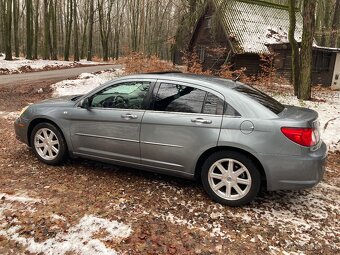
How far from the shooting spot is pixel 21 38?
5928 centimetres

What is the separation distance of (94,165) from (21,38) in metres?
63.1

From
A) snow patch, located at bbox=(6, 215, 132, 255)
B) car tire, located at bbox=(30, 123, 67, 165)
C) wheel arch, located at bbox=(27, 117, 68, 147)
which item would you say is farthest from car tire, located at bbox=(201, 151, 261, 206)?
wheel arch, located at bbox=(27, 117, 68, 147)

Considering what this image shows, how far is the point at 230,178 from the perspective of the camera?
4.01 m

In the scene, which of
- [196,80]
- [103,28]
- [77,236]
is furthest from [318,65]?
[103,28]

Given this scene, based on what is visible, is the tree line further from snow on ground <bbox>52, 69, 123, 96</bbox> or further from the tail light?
the tail light

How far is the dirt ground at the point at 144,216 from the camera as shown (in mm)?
3279

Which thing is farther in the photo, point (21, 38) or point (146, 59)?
point (21, 38)

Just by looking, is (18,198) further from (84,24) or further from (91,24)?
(84,24)

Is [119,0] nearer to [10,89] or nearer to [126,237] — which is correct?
[10,89]

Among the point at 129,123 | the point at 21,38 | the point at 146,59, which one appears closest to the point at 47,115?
the point at 129,123

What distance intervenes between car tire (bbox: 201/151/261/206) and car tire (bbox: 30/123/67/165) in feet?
8.17

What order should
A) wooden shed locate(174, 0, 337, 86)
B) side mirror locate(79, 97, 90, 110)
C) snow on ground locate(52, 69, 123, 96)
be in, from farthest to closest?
1. wooden shed locate(174, 0, 337, 86)
2. snow on ground locate(52, 69, 123, 96)
3. side mirror locate(79, 97, 90, 110)

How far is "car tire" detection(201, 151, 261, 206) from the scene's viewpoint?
12.8ft

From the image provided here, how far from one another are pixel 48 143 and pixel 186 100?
8.46ft
